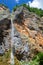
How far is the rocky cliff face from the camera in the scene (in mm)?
19516

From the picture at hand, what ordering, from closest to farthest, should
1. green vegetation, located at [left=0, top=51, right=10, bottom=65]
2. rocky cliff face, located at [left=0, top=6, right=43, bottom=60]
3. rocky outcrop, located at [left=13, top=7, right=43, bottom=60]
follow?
green vegetation, located at [left=0, top=51, right=10, bottom=65] → rocky cliff face, located at [left=0, top=6, right=43, bottom=60] → rocky outcrop, located at [left=13, top=7, right=43, bottom=60]

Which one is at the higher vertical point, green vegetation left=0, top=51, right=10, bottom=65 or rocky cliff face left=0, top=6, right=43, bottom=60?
rocky cliff face left=0, top=6, right=43, bottom=60

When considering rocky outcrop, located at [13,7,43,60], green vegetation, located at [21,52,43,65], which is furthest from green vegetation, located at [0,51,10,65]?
rocky outcrop, located at [13,7,43,60]

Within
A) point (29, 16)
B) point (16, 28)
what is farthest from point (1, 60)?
point (29, 16)

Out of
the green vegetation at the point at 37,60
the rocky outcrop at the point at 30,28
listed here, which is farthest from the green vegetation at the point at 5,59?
the rocky outcrop at the point at 30,28

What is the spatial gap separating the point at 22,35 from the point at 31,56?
1.71 m

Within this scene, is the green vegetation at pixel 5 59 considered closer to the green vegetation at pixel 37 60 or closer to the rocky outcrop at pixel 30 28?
the green vegetation at pixel 37 60

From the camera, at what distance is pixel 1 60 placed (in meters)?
17.9

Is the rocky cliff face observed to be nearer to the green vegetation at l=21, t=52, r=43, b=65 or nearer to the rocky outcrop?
the rocky outcrop

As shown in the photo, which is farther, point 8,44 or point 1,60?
point 8,44

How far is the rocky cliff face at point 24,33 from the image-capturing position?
1952 centimetres

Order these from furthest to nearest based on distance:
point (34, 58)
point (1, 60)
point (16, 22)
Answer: point (16, 22)
point (34, 58)
point (1, 60)

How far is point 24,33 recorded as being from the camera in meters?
21.2

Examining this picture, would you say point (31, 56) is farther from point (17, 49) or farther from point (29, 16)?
point (29, 16)
